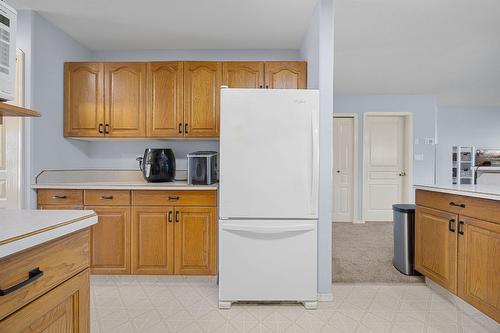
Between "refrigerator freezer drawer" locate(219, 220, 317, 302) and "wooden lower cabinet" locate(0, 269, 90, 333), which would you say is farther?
"refrigerator freezer drawer" locate(219, 220, 317, 302)

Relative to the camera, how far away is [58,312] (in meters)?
0.99

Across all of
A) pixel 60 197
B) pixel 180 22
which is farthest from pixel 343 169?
pixel 60 197

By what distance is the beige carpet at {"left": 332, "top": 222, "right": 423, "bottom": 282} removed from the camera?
2.82 metres

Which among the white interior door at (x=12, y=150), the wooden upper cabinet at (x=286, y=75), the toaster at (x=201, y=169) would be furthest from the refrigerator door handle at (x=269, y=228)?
the white interior door at (x=12, y=150)

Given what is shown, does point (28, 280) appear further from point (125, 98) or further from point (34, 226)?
point (125, 98)

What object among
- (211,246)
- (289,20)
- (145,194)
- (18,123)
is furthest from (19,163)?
(289,20)

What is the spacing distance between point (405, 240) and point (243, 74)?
7.29 ft

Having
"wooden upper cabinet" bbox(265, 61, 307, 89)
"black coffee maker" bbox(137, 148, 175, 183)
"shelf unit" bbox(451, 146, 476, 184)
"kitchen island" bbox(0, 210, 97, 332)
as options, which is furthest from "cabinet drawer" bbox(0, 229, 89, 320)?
"shelf unit" bbox(451, 146, 476, 184)

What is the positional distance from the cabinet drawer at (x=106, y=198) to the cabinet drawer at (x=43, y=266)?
1.63 m

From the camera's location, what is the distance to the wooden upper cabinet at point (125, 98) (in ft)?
9.98

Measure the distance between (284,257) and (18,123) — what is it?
2.46m

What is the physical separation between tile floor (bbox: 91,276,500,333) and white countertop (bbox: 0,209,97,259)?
1222mm

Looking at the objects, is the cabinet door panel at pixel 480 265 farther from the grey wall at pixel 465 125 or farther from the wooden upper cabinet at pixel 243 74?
the grey wall at pixel 465 125

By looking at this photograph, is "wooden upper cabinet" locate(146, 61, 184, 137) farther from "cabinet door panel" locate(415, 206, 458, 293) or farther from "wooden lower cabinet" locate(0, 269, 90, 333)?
"cabinet door panel" locate(415, 206, 458, 293)
